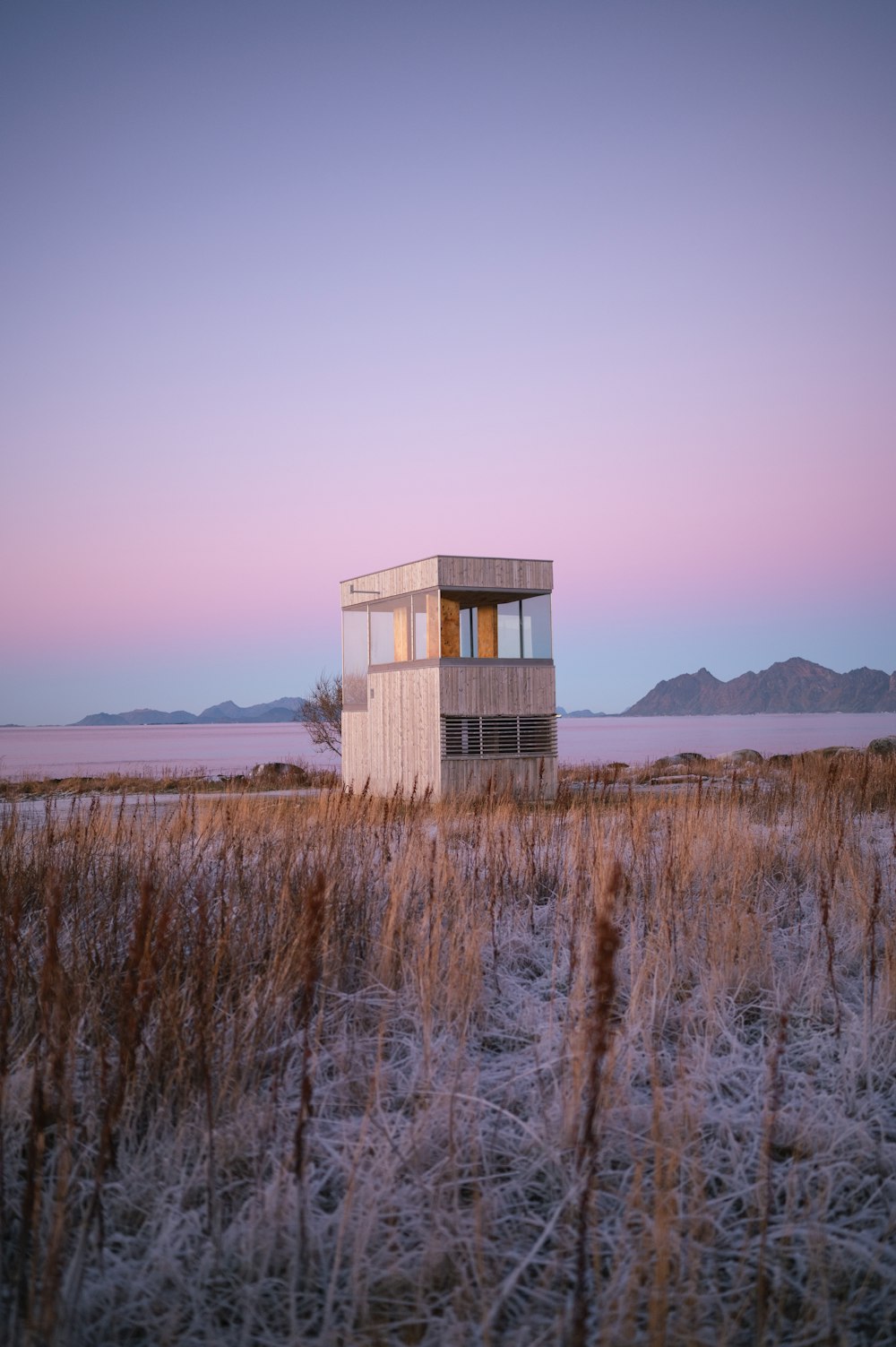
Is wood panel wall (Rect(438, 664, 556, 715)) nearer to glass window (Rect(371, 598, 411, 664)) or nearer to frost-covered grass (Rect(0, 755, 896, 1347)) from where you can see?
glass window (Rect(371, 598, 411, 664))

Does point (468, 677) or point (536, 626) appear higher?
point (536, 626)

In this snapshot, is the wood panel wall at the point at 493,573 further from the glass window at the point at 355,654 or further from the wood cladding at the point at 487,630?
the glass window at the point at 355,654

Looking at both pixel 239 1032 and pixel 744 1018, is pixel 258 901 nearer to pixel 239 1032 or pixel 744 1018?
pixel 239 1032

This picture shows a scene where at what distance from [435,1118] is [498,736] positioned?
1292 centimetres

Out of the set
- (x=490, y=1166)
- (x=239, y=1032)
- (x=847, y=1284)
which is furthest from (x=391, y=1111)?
(x=847, y=1284)

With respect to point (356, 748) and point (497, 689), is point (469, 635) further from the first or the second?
point (356, 748)

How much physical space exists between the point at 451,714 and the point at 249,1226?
13.0 metres

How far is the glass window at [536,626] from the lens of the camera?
16156 mm

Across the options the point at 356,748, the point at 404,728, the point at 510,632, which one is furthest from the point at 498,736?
the point at 356,748

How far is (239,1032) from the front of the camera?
3.66m

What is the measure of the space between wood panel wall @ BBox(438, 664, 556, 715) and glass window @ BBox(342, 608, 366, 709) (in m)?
2.91

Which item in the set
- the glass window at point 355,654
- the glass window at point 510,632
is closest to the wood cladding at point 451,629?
the glass window at point 510,632

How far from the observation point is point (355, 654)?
18.1 metres

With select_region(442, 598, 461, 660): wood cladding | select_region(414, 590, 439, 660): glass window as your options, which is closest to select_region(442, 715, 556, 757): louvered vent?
select_region(442, 598, 461, 660): wood cladding
